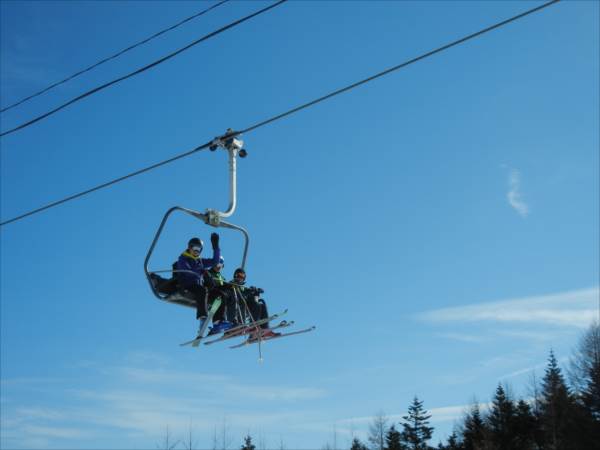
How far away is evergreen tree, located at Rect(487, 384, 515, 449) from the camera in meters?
53.0

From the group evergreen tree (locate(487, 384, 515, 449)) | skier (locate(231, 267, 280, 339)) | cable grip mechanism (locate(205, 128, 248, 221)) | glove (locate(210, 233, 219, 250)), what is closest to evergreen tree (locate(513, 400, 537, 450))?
evergreen tree (locate(487, 384, 515, 449))

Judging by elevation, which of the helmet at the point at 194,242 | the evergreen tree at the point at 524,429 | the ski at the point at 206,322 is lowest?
the ski at the point at 206,322

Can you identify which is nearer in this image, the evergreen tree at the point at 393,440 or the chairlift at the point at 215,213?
the chairlift at the point at 215,213

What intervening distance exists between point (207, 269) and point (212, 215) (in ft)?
5.10

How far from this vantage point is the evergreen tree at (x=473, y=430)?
55.4 metres

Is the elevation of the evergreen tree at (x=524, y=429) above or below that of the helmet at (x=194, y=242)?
above

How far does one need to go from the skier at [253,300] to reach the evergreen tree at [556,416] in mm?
43488

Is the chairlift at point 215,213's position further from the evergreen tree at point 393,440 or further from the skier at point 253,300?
the evergreen tree at point 393,440

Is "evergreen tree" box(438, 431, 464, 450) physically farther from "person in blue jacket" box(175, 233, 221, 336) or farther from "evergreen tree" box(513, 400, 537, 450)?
"person in blue jacket" box(175, 233, 221, 336)

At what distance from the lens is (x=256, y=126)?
10867 mm

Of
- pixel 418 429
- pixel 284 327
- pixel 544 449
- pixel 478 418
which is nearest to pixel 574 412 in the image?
pixel 544 449

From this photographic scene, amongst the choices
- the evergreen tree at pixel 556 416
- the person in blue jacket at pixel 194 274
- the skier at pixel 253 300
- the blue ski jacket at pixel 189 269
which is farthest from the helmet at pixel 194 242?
the evergreen tree at pixel 556 416

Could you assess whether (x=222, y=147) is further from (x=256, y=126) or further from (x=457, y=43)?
(x=457, y=43)

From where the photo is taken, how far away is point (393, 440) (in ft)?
202
